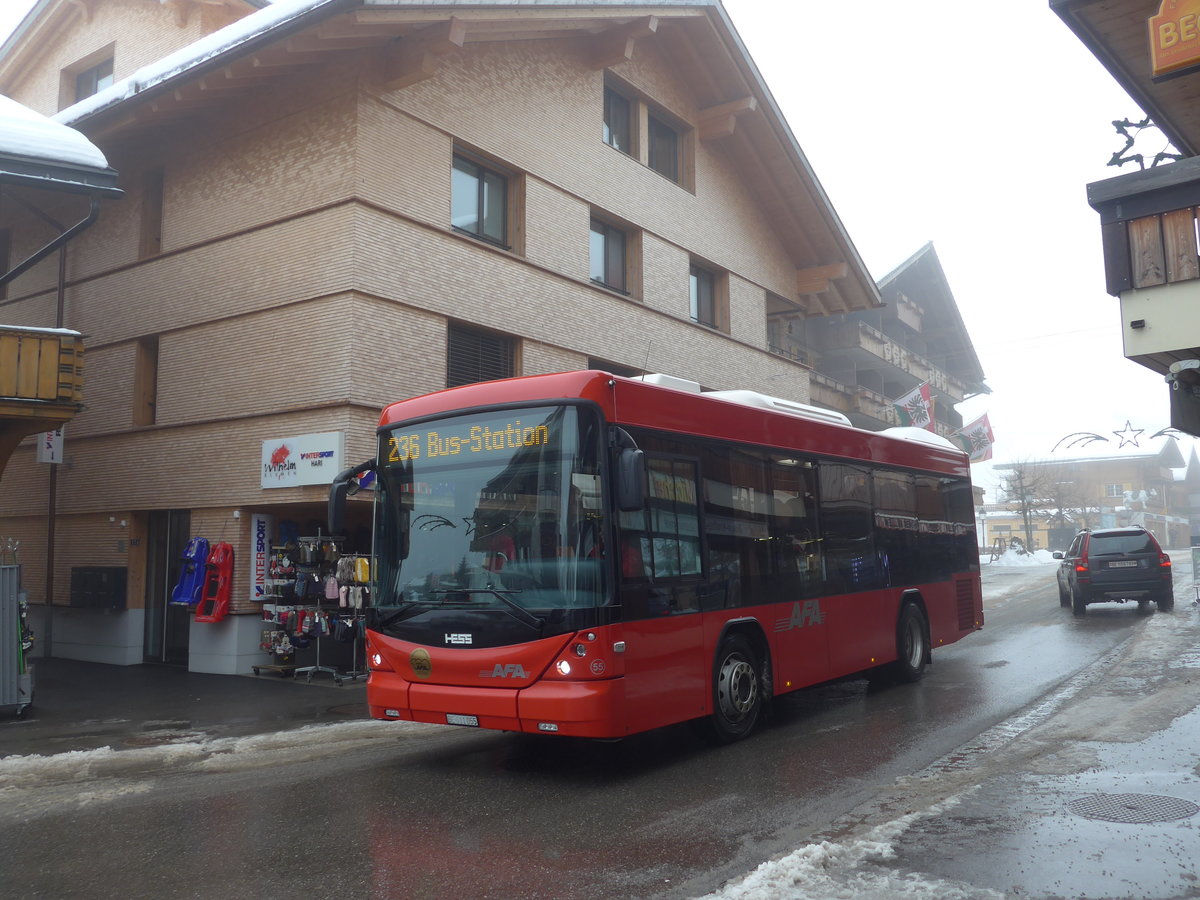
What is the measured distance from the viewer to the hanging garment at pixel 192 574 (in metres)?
14.2

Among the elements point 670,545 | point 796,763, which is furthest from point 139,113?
point 796,763

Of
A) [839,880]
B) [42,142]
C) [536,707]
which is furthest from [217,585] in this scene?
[839,880]

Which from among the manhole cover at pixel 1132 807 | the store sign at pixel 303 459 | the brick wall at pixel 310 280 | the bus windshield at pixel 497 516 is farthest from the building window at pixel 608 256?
the manhole cover at pixel 1132 807

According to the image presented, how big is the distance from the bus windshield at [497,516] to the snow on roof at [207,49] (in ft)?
25.7

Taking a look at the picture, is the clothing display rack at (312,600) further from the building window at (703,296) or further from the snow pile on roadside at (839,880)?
the building window at (703,296)

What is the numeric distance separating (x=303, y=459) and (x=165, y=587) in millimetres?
4275

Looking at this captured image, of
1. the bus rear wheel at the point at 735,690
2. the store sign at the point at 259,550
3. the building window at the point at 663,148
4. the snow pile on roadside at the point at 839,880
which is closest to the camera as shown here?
the snow pile on roadside at the point at 839,880

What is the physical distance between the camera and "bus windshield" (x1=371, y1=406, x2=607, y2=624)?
7043mm

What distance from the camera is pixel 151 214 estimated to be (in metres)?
16.9

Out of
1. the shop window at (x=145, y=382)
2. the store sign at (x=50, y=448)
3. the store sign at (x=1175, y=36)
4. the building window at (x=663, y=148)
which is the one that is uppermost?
the building window at (x=663, y=148)

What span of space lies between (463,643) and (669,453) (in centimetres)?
219

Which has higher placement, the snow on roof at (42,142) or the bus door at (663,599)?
the snow on roof at (42,142)

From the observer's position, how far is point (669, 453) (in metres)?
7.90

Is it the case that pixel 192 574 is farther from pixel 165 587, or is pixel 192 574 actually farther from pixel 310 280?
pixel 310 280
